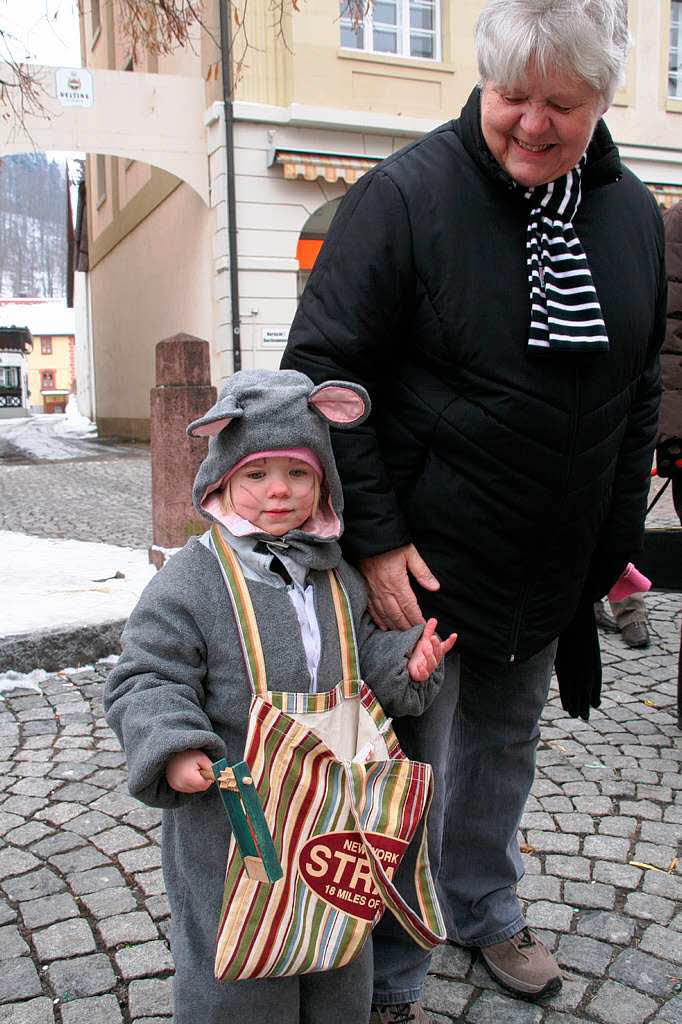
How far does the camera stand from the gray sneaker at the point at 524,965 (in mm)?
2125

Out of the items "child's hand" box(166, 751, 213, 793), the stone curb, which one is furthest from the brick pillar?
"child's hand" box(166, 751, 213, 793)

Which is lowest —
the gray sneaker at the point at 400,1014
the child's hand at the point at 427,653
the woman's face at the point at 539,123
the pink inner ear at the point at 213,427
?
the gray sneaker at the point at 400,1014

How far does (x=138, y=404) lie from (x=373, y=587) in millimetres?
18305

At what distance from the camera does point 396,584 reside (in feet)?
5.89

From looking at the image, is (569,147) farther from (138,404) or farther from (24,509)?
(138,404)

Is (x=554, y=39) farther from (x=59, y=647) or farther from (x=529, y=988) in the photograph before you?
(x=59, y=647)

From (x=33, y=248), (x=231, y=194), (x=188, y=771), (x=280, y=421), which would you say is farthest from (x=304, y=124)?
(x=33, y=248)

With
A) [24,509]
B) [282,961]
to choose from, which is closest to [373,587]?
[282,961]

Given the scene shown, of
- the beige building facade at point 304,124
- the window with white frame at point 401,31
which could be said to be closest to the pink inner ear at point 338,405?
the beige building facade at point 304,124

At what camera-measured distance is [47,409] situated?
193ft

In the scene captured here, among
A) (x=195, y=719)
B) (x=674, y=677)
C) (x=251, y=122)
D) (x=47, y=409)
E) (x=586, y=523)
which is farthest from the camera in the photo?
(x=47, y=409)

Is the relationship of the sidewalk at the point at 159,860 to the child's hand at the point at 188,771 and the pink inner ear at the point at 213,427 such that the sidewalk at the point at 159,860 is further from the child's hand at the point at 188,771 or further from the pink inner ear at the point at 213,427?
the pink inner ear at the point at 213,427

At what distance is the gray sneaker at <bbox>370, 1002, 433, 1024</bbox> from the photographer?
1934 mm

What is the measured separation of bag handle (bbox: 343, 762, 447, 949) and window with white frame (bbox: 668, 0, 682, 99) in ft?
53.2
